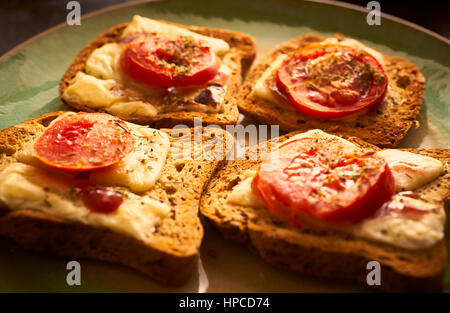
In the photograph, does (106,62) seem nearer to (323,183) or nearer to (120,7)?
(120,7)

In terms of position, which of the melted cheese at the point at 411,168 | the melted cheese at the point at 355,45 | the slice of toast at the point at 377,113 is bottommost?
the melted cheese at the point at 411,168

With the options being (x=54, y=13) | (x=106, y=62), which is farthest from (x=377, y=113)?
(x=54, y=13)

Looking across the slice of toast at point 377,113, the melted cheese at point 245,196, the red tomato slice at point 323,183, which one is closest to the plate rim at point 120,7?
the slice of toast at point 377,113

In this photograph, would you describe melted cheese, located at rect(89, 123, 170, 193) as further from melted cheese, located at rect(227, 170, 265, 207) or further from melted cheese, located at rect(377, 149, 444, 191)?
melted cheese, located at rect(377, 149, 444, 191)

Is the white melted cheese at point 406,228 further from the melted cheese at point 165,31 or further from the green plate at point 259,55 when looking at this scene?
the melted cheese at point 165,31

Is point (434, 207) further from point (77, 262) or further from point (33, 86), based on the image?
point (33, 86)
